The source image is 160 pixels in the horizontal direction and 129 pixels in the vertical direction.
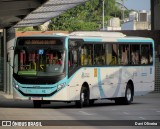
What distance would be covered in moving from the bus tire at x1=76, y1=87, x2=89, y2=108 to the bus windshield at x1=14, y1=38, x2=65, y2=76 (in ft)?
5.26

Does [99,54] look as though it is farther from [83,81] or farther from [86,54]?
[83,81]

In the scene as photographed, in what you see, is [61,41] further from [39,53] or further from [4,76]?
[4,76]

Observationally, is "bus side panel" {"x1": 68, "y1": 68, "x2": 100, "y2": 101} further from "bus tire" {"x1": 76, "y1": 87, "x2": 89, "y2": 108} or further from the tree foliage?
the tree foliage

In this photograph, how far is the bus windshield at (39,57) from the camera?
25.6 m

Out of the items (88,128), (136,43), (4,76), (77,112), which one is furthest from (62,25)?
(88,128)

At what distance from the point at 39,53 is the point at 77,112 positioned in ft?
10.7

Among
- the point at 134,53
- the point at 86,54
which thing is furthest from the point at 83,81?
the point at 134,53

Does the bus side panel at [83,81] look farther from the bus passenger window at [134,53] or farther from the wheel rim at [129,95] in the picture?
the bus passenger window at [134,53]

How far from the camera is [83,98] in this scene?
2681cm

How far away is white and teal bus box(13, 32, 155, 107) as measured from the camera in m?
25.6

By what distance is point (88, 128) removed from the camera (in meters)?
17.4

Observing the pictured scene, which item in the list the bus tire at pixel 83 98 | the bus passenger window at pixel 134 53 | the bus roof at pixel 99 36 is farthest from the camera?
the bus passenger window at pixel 134 53

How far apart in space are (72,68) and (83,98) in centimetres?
157

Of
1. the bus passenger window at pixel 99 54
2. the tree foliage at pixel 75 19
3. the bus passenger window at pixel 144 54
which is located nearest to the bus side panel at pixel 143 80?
the bus passenger window at pixel 144 54
